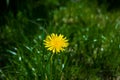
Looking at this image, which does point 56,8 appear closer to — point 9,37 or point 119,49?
point 9,37

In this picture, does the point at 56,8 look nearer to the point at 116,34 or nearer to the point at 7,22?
the point at 7,22

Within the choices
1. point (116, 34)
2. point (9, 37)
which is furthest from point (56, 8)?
point (116, 34)

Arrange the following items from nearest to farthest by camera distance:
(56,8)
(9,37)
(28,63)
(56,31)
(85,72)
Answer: (28,63), (85,72), (56,31), (9,37), (56,8)

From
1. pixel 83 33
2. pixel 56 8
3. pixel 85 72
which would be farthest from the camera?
pixel 56 8

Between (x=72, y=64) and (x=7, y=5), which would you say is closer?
(x=72, y=64)

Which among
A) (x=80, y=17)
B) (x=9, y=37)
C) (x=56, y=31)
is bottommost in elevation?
(x=56, y=31)

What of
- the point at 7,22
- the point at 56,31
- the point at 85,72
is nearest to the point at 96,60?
the point at 85,72

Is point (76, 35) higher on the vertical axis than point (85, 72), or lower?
higher
